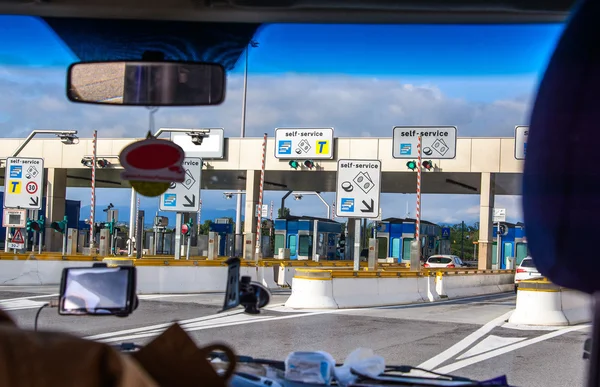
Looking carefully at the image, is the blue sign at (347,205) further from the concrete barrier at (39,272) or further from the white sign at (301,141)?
the white sign at (301,141)

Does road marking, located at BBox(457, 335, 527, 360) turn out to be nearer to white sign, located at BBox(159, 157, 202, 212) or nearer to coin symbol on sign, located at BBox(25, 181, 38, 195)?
coin symbol on sign, located at BBox(25, 181, 38, 195)

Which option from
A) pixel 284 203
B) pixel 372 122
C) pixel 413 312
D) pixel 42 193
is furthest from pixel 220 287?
pixel 413 312

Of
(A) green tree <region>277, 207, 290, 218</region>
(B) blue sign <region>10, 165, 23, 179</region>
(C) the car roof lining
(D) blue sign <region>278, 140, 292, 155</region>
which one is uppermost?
(C) the car roof lining

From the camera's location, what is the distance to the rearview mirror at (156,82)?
2.66m

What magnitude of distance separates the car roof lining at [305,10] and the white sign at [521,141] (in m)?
0.43

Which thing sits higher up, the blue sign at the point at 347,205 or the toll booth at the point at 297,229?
the blue sign at the point at 347,205

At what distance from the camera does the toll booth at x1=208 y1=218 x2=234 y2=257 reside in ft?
9.76

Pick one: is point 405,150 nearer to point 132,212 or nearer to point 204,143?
point 204,143

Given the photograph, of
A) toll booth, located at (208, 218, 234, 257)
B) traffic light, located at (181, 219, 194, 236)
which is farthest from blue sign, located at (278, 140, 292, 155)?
traffic light, located at (181, 219, 194, 236)

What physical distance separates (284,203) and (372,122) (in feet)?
3.11

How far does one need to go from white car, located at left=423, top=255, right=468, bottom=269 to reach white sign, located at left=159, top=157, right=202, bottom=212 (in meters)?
37.7

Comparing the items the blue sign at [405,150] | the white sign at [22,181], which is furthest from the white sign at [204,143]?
the blue sign at [405,150]

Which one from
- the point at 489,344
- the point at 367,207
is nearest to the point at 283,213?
the point at 489,344

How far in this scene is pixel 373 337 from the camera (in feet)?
39.4
